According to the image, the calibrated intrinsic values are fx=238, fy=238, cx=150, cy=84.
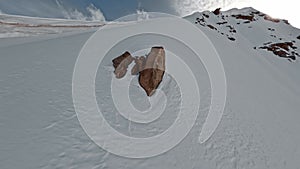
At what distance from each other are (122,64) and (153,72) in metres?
1.71

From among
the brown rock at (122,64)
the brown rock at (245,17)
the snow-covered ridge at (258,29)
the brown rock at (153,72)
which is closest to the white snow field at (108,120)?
the brown rock at (153,72)

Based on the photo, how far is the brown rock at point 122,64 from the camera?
11508 millimetres

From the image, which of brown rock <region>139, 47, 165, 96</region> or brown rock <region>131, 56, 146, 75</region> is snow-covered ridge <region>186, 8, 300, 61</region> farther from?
brown rock <region>131, 56, 146, 75</region>

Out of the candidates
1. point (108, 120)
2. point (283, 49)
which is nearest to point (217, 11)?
point (283, 49)

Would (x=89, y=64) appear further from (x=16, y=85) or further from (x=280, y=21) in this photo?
(x=280, y=21)

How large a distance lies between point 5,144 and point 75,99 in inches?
119

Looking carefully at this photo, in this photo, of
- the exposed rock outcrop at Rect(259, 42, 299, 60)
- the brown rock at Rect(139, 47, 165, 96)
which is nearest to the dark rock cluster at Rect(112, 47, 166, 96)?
the brown rock at Rect(139, 47, 165, 96)

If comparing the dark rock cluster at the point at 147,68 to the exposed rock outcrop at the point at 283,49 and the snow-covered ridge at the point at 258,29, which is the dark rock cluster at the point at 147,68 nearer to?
the snow-covered ridge at the point at 258,29

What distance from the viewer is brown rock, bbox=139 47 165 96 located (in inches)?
424

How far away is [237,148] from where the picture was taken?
823cm

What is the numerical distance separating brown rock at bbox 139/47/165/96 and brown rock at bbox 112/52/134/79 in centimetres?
91

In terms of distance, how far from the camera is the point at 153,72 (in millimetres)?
11391

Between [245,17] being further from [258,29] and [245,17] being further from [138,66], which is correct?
[138,66]

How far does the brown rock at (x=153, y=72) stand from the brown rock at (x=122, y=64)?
0.91 m
